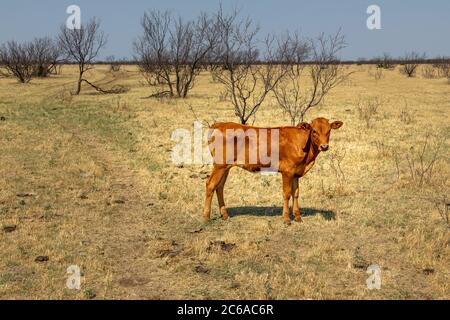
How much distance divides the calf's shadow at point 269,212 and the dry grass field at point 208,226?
0.16 feet

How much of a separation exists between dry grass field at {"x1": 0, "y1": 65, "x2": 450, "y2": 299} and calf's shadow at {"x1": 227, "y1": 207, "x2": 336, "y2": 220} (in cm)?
5

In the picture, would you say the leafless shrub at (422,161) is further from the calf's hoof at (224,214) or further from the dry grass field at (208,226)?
the calf's hoof at (224,214)

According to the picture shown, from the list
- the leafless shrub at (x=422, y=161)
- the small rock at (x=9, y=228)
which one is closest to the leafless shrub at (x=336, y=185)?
the leafless shrub at (x=422, y=161)

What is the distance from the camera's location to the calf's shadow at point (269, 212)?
8.05 meters

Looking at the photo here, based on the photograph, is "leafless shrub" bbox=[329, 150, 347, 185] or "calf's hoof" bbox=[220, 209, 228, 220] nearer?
"calf's hoof" bbox=[220, 209, 228, 220]

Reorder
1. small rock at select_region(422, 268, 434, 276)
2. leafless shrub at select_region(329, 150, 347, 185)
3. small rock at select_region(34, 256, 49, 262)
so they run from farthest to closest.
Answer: leafless shrub at select_region(329, 150, 347, 185) < small rock at select_region(34, 256, 49, 262) < small rock at select_region(422, 268, 434, 276)

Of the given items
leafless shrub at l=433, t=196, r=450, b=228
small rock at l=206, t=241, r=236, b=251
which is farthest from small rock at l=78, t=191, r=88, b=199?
leafless shrub at l=433, t=196, r=450, b=228

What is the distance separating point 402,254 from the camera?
20.7ft

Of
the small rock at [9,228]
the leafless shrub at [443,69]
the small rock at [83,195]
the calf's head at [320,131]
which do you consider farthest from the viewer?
the leafless shrub at [443,69]

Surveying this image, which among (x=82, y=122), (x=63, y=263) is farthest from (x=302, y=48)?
(x=63, y=263)

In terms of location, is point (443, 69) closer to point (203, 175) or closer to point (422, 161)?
point (422, 161)

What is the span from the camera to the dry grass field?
544cm

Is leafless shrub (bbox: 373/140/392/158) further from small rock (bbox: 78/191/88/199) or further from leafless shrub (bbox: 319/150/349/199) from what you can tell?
small rock (bbox: 78/191/88/199)
